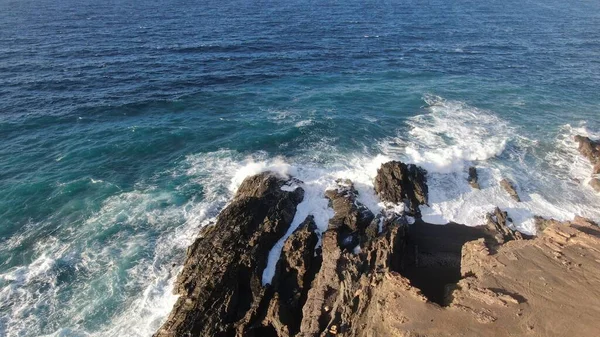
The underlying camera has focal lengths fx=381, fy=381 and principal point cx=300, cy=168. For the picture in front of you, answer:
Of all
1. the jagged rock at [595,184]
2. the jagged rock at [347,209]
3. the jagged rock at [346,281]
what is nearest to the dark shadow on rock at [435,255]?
the jagged rock at [346,281]

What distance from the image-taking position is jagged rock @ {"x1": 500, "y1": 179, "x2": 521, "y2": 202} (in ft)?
148

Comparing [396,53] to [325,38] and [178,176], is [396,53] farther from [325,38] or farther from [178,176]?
[178,176]

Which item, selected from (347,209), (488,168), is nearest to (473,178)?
(488,168)

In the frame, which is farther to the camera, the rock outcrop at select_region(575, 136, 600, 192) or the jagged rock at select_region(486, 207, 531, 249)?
the rock outcrop at select_region(575, 136, 600, 192)

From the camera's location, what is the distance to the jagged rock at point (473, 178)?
153 ft

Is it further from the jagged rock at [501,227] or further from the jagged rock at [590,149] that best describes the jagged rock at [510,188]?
the jagged rock at [590,149]

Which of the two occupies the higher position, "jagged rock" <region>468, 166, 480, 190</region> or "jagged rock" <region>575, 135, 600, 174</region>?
"jagged rock" <region>575, 135, 600, 174</region>

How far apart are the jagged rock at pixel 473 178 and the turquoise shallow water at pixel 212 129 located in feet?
4.55

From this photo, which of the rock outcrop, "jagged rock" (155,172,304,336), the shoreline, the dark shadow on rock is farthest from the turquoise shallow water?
the shoreline

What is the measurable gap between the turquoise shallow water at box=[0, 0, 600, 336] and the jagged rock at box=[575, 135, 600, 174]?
151cm

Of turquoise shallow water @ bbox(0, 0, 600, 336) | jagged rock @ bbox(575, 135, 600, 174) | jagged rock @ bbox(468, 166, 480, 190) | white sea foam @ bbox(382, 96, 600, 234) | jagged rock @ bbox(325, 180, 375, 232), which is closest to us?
turquoise shallow water @ bbox(0, 0, 600, 336)

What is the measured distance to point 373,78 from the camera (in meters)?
75.0

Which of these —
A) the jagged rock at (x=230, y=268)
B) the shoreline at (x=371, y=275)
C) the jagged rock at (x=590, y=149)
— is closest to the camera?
the shoreline at (x=371, y=275)

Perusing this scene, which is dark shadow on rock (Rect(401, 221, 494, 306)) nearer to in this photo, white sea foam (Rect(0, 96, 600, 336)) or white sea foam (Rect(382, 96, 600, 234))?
white sea foam (Rect(382, 96, 600, 234))
